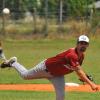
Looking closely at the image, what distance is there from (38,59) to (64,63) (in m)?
16.8

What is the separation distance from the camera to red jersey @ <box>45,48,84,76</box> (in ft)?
32.6

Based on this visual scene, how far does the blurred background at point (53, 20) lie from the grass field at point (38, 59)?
2.84 metres

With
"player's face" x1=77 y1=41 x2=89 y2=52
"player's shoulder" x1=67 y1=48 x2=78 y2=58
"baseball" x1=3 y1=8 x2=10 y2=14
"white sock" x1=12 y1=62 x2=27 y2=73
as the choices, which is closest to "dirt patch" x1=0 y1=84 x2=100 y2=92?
"white sock" x1=12 y1=62 x2=27 y2=73

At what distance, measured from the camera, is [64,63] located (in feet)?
33.4

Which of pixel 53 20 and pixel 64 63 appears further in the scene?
pixel 53 20

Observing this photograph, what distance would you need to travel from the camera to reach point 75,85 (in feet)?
54.7

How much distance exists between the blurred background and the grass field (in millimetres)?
2838

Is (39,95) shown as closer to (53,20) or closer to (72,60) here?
(72,60)

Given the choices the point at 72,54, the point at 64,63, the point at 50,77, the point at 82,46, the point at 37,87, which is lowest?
the point at 37,87

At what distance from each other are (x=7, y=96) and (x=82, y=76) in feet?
14.5

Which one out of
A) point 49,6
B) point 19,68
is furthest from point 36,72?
point 49,6

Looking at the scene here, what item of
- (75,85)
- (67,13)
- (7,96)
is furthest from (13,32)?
(7,96)

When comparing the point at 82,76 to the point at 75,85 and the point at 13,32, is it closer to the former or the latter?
the point at 75,85

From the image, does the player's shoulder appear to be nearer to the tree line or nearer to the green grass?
the green grass
